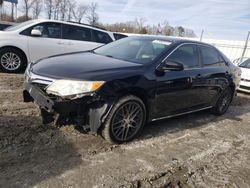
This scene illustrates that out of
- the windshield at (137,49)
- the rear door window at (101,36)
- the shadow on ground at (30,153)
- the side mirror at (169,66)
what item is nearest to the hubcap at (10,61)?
the rear door window at (101,36)

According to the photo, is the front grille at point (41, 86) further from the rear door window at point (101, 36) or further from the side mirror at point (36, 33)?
the rear door window at point (101, 36)

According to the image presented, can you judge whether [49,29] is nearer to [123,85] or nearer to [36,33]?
[36,33]

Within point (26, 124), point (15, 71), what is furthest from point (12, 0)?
point (26, 124)

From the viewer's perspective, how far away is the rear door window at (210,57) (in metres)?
5.08

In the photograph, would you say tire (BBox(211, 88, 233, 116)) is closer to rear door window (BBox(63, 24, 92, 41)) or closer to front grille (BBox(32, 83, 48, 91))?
front grille (BBox(32, 83, 48, 91))

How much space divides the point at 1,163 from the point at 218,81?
168 inches

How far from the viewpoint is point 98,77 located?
331 centimetres

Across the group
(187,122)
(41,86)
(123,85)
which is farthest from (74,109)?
(187,122)

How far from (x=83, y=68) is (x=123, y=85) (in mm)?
594

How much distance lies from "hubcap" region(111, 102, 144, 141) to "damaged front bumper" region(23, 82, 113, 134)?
26 cm

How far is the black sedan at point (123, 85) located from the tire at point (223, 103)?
0.67 meters

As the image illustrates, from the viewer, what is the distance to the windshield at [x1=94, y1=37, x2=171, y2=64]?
13.6 ft

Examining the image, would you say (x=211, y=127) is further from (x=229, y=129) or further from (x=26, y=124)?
(x=26, y=124)

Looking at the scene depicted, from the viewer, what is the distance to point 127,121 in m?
3.71
